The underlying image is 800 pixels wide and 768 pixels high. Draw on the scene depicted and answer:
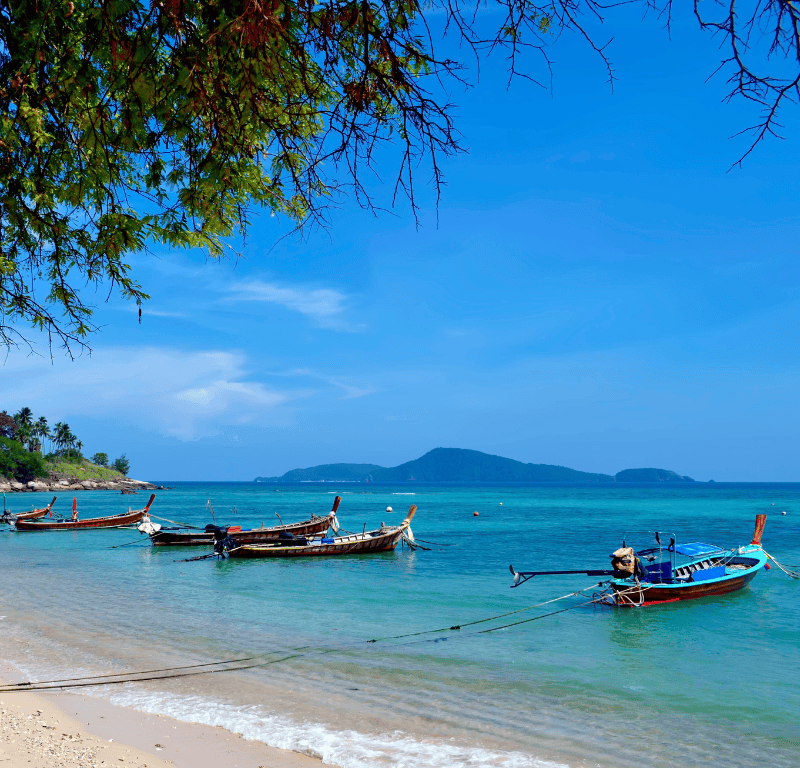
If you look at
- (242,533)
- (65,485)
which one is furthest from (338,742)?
(65,485)

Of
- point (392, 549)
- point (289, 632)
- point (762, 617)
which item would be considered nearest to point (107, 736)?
point (289, 632)

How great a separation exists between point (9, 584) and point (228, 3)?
24912 mm

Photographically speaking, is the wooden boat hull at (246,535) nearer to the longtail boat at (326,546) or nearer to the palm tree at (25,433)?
the longtail boat at (326,546)

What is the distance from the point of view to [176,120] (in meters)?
4.26

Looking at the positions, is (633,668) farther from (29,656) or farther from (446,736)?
(29,656)

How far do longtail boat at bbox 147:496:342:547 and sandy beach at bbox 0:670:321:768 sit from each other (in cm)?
2145

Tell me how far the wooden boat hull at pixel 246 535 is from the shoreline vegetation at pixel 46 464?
87237mm

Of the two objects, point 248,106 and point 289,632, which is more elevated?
point 248,106

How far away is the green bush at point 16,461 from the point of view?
10410cm

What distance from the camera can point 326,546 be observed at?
29.3m

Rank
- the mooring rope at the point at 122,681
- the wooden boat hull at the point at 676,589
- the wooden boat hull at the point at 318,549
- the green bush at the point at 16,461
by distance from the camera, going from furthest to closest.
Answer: the green bush at the point at 16,461, the wooden boat hull at the point at 318,549, the wooden boat hull at the point at 676,589, the mooring rope at the point at 122,681

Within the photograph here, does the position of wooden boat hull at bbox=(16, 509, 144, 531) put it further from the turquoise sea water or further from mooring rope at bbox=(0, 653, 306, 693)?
mooring rope at bbox=(0, 653, 306, 693)

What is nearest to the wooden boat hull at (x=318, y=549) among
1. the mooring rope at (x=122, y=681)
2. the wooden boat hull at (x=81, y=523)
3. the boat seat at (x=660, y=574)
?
the boat seat at (x=660, y=574)

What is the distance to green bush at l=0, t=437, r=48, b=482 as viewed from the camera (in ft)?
342
